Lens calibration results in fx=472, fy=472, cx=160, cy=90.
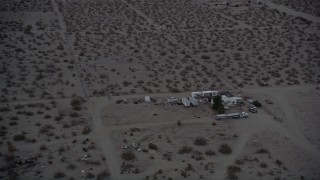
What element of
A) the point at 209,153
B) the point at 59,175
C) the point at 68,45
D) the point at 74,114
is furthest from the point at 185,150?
the point at 68,45

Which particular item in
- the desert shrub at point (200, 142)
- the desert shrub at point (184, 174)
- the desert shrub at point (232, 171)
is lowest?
the desert shrub at point (232, 171)

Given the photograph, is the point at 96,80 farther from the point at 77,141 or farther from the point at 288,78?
the point at 288,78

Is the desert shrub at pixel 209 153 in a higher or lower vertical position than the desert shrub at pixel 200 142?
lower

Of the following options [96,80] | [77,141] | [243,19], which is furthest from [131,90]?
[243,19]

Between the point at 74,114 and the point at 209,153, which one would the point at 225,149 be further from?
the point at 74,114

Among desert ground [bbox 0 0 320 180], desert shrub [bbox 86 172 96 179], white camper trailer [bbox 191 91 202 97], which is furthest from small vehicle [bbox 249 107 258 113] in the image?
desert shrub [bbox 86 172 96 179]

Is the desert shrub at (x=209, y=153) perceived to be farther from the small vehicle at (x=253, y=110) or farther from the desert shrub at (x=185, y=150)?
the small vehicle at (x=253, y=110)

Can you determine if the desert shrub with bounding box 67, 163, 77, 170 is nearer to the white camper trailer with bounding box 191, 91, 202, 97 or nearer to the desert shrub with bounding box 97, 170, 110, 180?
the desert shrub with bounding box 97, 170, 110, 180

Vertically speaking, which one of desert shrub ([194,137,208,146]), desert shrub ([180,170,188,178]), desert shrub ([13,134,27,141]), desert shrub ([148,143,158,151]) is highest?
desert shrub ([13,134,27,141])

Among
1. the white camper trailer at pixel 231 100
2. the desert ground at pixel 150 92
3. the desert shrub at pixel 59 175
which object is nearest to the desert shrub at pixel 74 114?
the desert ground at pixel 150 92
